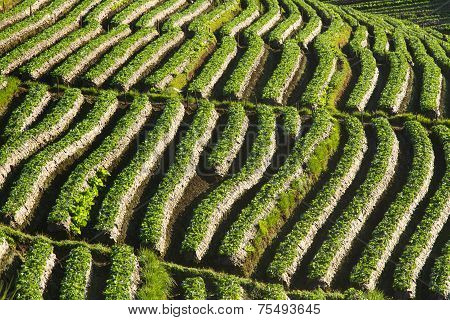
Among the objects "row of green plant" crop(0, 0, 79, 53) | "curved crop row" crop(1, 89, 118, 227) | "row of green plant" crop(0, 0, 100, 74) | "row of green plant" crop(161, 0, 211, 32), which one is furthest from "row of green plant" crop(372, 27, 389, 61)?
"row of green plant" crop(0, 0, 79, 53)

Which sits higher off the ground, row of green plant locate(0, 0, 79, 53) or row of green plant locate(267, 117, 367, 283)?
row of green plant locate(0, 0, 79, 53)

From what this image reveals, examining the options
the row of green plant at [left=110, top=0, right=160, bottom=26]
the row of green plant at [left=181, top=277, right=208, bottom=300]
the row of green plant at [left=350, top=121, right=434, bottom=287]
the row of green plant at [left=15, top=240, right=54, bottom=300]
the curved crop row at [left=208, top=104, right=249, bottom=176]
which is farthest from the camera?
the row of green plant at [left=110, top=0, right=160, bottom=26]

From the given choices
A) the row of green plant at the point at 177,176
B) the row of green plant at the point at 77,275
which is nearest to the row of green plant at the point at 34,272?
the row of green plant at the point at 77,275

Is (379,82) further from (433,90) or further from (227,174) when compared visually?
(227,174)

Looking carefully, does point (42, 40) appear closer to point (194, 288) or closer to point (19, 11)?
point (19, 11)

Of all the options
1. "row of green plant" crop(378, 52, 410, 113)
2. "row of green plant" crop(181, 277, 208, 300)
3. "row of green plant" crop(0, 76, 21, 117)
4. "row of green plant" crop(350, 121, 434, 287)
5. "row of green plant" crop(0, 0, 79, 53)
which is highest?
"row of green plant" crop(0, 0, 79, 53)

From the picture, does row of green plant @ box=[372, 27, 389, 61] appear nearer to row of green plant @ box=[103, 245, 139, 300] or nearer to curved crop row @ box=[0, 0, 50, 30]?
curved crop row @ box=[0, 0, 50, 30]

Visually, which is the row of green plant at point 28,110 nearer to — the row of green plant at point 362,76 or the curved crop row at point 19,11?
the curved crop row at point 19,11
